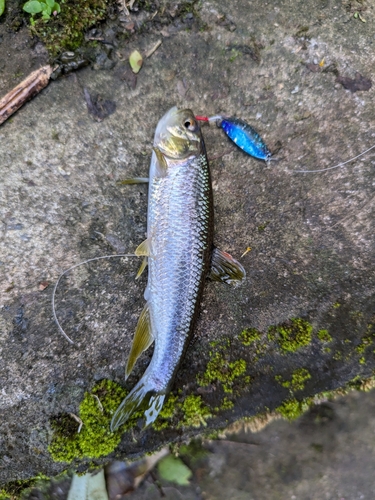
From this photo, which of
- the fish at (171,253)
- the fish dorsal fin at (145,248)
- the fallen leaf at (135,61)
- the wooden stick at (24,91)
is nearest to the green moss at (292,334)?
the fish at (171,253)

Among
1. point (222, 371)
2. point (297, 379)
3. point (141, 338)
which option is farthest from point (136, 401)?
point (297, 379)

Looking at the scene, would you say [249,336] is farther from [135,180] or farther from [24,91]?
[24,91]

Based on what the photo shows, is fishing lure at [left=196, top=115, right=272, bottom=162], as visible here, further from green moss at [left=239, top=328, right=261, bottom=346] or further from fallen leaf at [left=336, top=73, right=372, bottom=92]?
green moss at [left=239, top=328, right=261, bottom=346]

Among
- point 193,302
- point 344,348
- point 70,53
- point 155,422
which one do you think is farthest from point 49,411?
point 70,53

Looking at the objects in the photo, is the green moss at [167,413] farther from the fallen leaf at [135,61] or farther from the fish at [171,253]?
the fallen leaf at [135,61]

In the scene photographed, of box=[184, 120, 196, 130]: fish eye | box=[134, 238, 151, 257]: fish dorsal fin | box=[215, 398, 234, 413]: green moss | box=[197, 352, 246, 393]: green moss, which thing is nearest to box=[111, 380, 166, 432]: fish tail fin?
box=[197, 352, 246, 393]: green moss
